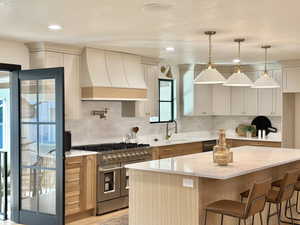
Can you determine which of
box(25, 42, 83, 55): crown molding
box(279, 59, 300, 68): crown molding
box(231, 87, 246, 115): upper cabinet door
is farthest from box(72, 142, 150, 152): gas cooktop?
box(279, 59, 300, 68): crown molding

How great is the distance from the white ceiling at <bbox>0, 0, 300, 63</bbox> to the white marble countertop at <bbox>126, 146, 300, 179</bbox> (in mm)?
1568

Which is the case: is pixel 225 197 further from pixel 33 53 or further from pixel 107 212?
pixel 33 53

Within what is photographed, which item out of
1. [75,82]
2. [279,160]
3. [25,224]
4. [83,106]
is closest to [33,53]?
[75,82]

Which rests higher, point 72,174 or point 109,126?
point 109,126

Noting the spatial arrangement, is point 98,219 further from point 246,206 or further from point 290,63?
point 290,63

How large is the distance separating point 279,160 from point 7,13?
11.5ft

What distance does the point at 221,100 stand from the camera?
29.5 ft

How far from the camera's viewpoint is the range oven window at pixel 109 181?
6.12 metres

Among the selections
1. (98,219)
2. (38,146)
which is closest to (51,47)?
(38,146)

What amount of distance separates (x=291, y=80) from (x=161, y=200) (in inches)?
187

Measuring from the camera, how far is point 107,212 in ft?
20.3

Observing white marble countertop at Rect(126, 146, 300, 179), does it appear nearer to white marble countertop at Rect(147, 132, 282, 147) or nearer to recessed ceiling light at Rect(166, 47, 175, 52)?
recessed ceiling light at Rect(166, 47, 175, 52)

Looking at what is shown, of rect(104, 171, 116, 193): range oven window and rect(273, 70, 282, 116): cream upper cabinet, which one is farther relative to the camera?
rect(273, 70, 282, 116): cream upper cabinet

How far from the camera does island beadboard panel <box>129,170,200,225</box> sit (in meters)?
4.11
